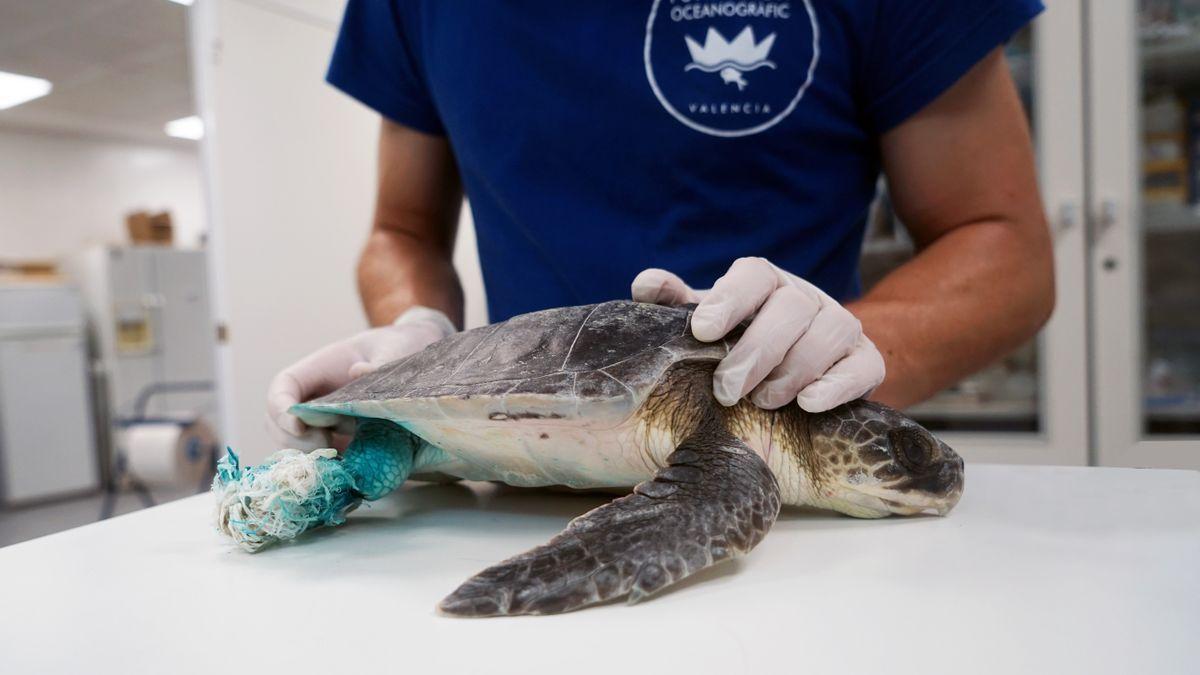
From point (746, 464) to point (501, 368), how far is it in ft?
0.75

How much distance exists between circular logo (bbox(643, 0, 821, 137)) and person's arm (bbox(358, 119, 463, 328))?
0.49 meters

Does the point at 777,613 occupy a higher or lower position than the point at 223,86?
lower

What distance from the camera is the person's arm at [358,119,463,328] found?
1.26 meters

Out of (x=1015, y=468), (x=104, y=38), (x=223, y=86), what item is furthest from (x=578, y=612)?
(x=104, y=38)

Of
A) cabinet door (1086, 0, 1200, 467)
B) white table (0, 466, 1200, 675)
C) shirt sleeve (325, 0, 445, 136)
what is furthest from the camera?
cabinet door (1086, 0, 1200, 467)

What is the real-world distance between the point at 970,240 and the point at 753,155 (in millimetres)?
315

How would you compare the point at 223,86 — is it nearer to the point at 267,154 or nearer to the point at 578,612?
the point at 267,154

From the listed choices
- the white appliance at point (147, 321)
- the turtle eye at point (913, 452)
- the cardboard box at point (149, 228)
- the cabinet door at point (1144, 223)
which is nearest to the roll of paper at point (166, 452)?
the turtle eye at point (913, 452)

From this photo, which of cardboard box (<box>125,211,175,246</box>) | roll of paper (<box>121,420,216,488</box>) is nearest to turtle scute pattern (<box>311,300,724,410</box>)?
roll of paper (<box>121,420,216,488</box>)

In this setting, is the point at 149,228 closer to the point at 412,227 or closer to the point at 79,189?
the point at 79,189

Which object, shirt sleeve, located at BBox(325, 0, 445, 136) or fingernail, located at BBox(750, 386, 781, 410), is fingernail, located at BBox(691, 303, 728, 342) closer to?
fingernail, located at BBox(750, 386, 781, 410)

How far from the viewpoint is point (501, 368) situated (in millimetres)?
655

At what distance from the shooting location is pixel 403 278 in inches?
49.4

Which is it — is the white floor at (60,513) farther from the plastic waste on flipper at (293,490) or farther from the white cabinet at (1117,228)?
the white cabinet at (1117,228)
